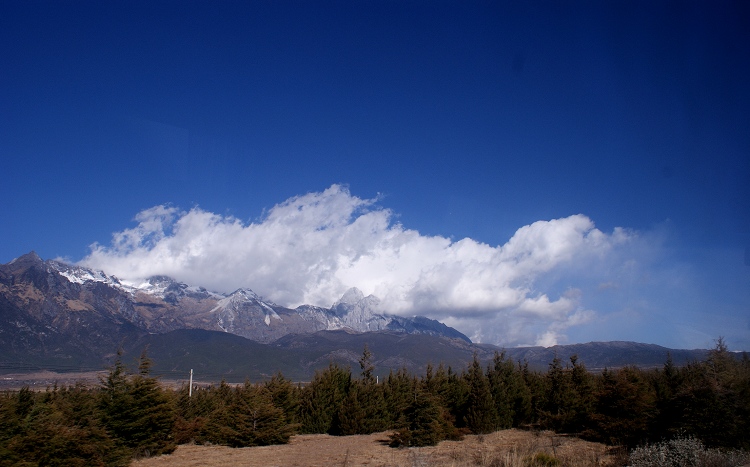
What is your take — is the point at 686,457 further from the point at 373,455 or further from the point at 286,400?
the point at 286,400

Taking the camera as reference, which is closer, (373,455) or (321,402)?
(373,455)

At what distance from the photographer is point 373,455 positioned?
74.8 ft

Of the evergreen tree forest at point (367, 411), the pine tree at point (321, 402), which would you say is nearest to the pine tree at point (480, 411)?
the evergreen tree forest at point (367, 411)

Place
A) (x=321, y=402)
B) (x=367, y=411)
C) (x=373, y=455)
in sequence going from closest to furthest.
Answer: (x=373, y=455), (x=367, y=411), (x=321, y=402)

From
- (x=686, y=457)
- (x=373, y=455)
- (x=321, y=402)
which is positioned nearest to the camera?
(x=686, y=457)

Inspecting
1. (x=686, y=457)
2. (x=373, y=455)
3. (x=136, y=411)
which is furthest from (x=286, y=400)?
(x=686, y=457)

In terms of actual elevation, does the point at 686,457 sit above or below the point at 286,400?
above

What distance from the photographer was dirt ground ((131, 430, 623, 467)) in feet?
57.8

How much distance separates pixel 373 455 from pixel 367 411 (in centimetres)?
1539

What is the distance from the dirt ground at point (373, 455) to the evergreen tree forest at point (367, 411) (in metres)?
1.48

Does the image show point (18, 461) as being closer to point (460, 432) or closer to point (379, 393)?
point (460, 432)

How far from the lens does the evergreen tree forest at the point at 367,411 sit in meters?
17.5

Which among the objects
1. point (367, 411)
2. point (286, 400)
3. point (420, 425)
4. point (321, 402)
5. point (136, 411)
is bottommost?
point (367, 411)

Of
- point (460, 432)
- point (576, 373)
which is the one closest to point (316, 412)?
point (460, 432)
